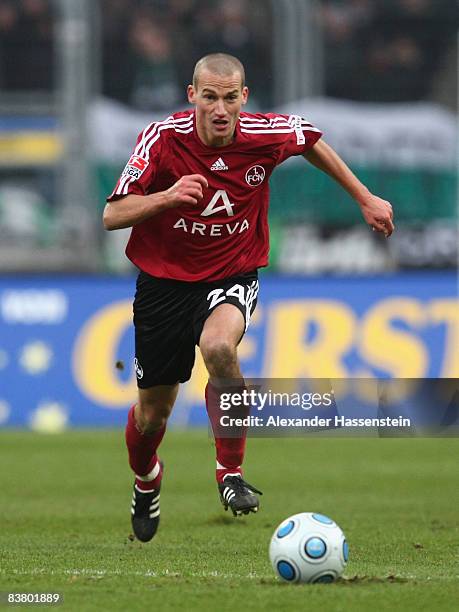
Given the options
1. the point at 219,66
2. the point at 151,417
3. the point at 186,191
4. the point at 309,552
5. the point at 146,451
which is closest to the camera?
the point at 309,552

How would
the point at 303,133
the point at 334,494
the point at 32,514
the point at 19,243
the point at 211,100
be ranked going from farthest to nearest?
the point at 19,243, the point at 334,494, the point at 32,514, the point at 303,133, the point at 211,100

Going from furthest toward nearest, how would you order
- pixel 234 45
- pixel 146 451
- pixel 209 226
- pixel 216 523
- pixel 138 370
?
pixel 234 45, pixel 216 523, pixel 146 451, pixel 138 370, pixel 209 226

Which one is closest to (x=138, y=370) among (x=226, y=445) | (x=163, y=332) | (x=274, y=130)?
(x=163, y=332)

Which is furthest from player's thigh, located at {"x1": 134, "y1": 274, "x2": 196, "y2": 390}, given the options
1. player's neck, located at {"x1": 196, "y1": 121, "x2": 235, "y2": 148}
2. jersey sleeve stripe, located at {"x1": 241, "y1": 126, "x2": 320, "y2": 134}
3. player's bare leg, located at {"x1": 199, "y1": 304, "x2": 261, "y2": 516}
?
jersey sleeve stripe, located at {"x1": 241, "y1": 126, "x2": 320, "y2": 134}

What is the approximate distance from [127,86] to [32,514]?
447 inches

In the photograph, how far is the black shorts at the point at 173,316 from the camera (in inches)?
276

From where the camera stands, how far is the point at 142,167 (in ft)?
22.1

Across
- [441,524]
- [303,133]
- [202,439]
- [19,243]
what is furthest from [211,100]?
[19,243]

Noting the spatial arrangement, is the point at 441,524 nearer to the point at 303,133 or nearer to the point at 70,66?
the point at 303,133

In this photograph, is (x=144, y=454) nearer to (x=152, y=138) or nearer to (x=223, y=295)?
(x=223, y=295)

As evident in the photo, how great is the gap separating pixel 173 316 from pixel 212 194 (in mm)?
669

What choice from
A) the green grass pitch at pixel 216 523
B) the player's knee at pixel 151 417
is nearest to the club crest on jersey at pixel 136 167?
the player's knee at pixel 151 417

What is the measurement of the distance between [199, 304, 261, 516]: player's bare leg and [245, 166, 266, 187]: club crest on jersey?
26.1 inches

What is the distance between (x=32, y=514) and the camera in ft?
29.8
